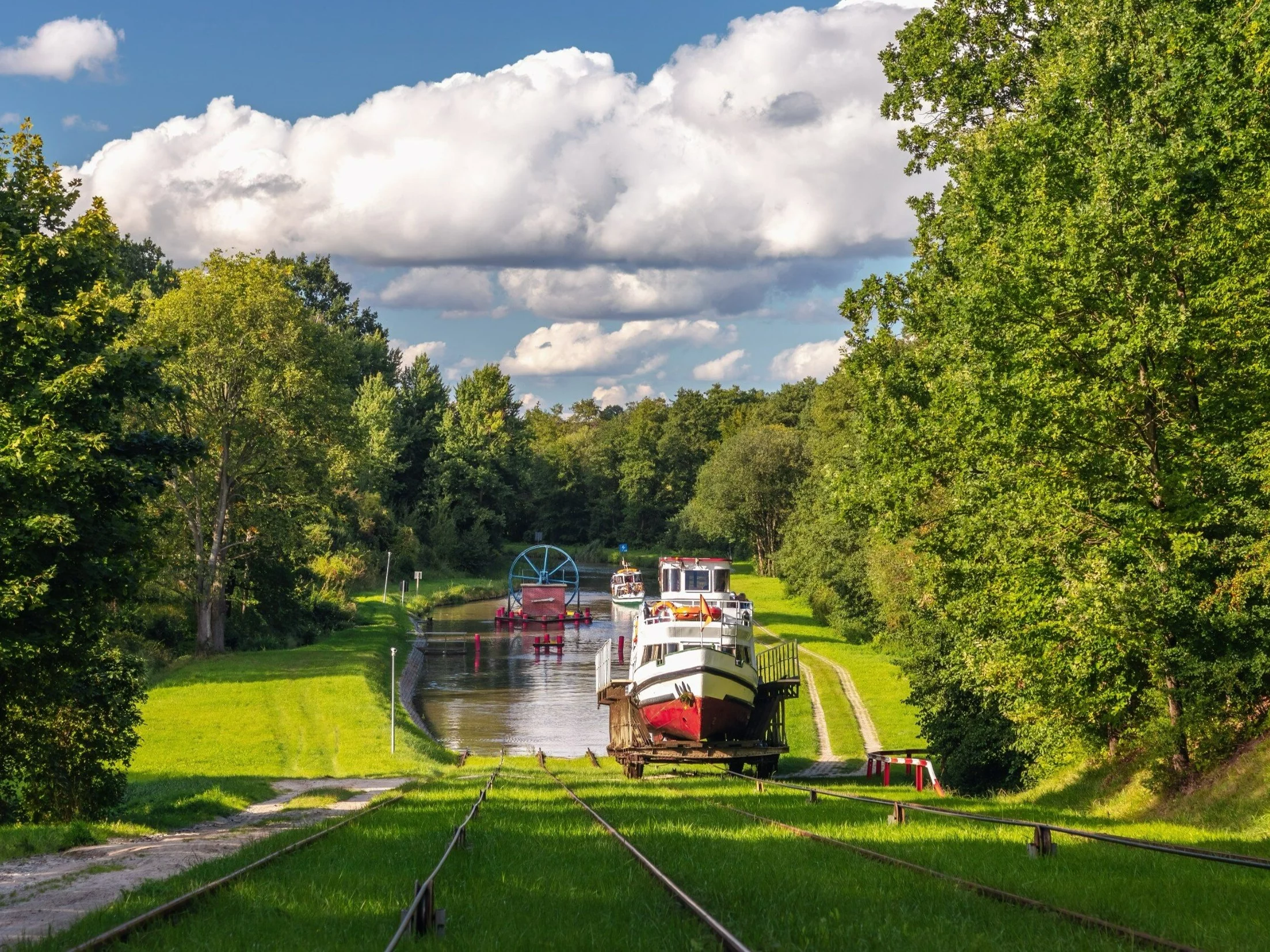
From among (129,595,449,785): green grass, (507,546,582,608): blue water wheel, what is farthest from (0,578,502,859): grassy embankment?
(507,546,582,608): blue water wheel

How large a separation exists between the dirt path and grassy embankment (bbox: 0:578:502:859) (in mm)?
725

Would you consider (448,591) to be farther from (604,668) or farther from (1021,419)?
(1021,419)

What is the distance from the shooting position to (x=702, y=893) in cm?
930

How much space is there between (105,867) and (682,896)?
9178mm

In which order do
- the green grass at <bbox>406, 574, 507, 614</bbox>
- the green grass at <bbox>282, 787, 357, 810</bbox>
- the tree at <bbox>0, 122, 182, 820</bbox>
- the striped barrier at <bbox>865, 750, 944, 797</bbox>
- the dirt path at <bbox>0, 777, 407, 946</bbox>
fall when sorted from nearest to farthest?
the dirt path at <bbox>0, 777, 407, 946</bbox> → the tree at <bbox>0, 122, 182, 820</bbox> → the green grass at <bbox>282, 787, 357, 810</bbox> → the striped barrier at <bbox>865, 750, 944, 797</bbox> → the green grass at <bbox>406, 574, 507, 614</bbox>

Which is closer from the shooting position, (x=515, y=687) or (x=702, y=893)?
(x=702, y=893)

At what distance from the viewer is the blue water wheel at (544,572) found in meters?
89.7

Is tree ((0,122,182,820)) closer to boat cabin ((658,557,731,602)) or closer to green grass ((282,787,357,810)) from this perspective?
green grass ((282,787,357,810))

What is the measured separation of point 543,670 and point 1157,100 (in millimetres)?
49548

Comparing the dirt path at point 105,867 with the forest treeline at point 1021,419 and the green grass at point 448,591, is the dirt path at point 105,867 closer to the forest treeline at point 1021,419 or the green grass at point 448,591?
the forest treeline at point 1021,419


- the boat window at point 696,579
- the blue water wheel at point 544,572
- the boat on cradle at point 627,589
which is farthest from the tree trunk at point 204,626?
the boat on cradle at point 627,589

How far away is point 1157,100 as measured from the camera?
21.0m

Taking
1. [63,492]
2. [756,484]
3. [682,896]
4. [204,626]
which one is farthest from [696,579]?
[756,484]

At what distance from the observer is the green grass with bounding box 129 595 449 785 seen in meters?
35.2
